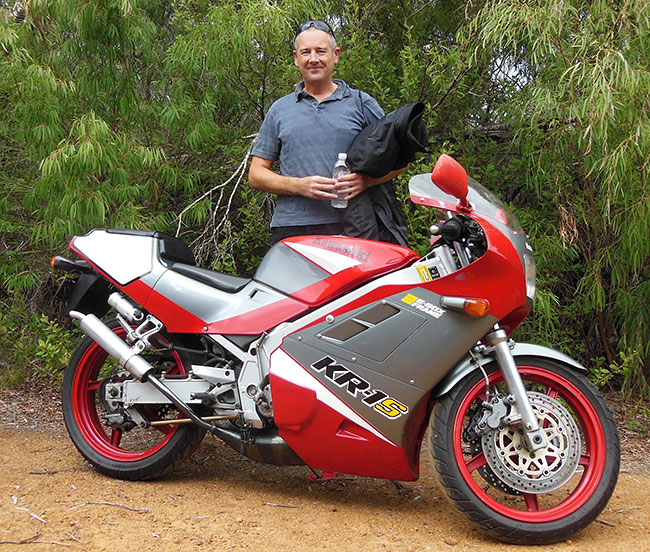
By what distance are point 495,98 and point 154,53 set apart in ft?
7.82

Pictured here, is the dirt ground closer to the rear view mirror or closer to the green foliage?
the green foliage

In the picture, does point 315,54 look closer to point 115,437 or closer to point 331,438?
point 331,438

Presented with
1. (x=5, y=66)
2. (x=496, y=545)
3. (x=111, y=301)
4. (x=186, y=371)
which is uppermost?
(x=5, y=66)

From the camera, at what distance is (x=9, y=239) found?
17.8 feet

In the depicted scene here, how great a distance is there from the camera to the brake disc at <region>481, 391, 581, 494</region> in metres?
2.62

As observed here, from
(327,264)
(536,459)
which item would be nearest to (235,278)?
(327,264)

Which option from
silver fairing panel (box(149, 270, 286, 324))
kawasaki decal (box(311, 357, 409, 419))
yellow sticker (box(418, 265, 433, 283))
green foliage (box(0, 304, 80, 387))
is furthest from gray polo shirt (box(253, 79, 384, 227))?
green foliage (box(0, 304, 80, 387))

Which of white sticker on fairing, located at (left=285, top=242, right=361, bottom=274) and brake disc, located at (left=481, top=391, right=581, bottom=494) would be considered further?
white sticker on fairing, located at (left=285, top=242, right=361, bottom=274)

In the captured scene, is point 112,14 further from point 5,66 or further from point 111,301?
point 111,301

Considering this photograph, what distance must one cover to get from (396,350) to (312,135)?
3.82 feet

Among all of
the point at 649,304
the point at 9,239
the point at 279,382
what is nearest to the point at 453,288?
the point at 279,382

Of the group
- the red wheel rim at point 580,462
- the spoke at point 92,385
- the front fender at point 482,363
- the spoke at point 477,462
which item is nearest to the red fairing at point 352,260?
the front fender at point 482,363

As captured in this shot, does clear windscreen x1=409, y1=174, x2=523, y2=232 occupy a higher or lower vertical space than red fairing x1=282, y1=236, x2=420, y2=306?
higher

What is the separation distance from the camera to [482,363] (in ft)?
8.87
